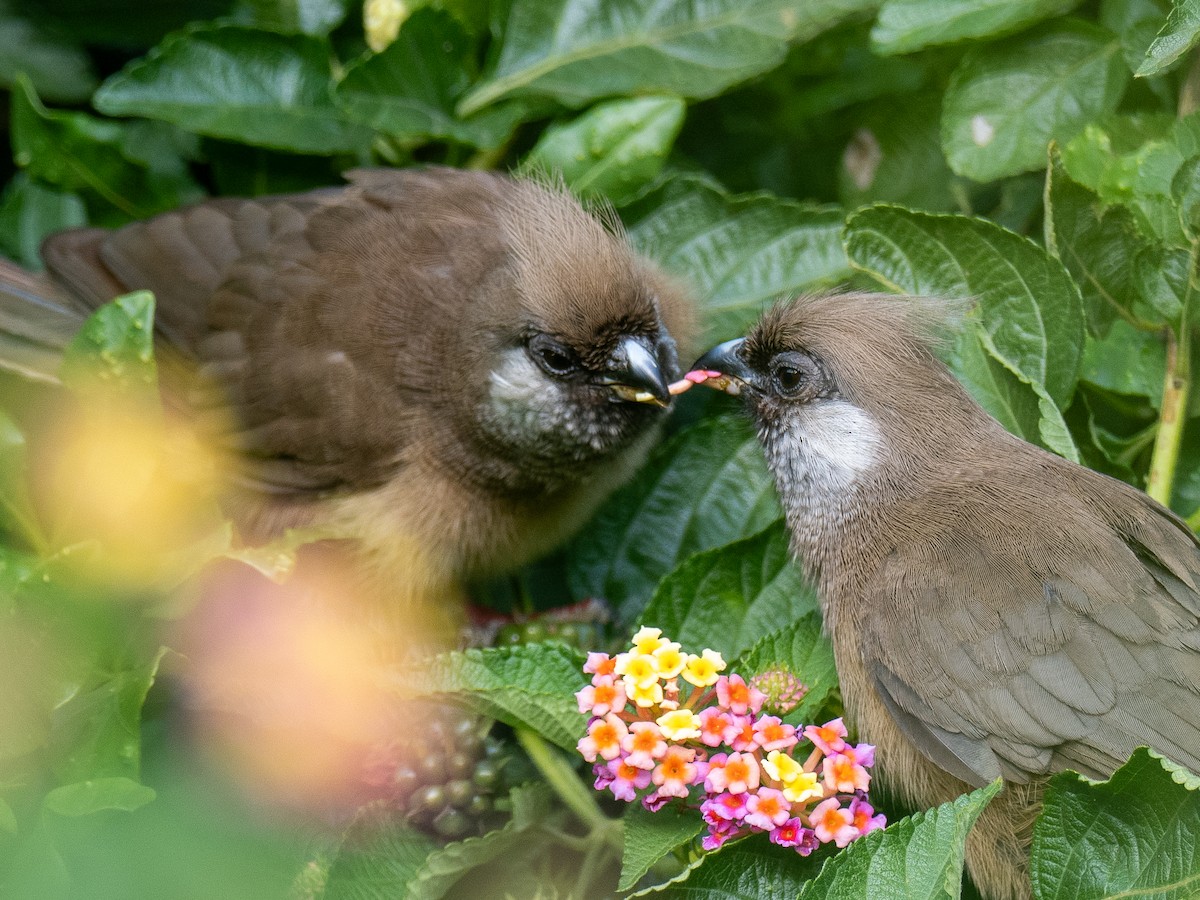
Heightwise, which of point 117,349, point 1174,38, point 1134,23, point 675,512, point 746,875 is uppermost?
point 1174,38

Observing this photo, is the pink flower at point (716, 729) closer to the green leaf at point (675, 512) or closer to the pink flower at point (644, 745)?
the pink flower at point (644, 745)

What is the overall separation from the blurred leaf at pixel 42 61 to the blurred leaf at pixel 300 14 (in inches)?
17.0

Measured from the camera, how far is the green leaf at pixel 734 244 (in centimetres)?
279

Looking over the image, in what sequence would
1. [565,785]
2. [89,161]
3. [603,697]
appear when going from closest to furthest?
[603,697] < [565,785] < [89,161]

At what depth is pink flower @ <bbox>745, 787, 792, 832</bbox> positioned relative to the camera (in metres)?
1.76

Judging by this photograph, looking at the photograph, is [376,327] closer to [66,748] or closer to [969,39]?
[66,748]

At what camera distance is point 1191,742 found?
6.44ft

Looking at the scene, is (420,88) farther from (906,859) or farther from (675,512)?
(906,859)

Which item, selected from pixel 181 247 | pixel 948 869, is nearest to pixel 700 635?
pixel 948 869

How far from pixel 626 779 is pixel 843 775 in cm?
31

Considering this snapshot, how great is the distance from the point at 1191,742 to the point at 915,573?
1.59 feet

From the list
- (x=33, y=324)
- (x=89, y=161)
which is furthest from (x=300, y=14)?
(x=33, y=324)

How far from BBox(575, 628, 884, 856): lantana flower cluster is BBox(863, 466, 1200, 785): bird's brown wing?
0.75 feet

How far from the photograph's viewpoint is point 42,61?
310 cm
